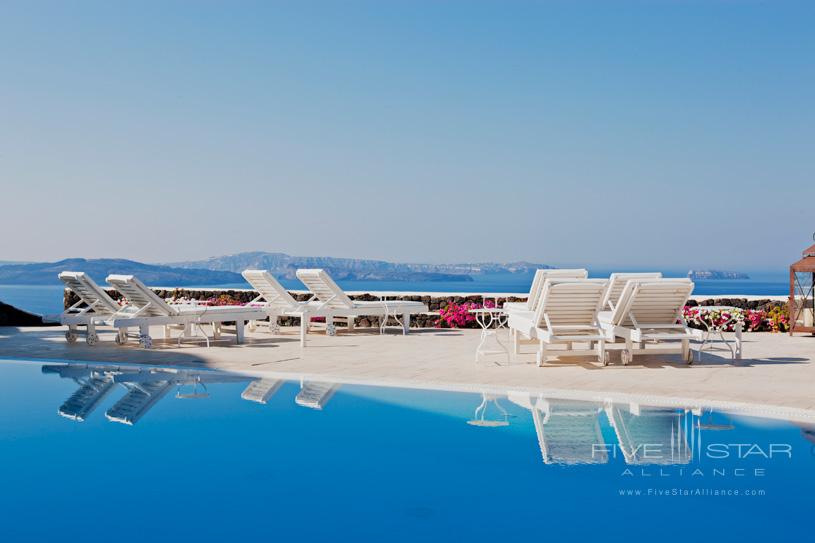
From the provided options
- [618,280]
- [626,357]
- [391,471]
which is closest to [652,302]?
[626,357]

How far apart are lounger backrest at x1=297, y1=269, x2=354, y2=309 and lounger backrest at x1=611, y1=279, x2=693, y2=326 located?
16.0 feet

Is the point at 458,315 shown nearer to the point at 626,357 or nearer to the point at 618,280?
the point at 618,280

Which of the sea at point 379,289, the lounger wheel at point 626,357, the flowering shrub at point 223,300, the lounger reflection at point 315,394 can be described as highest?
the flowering shrub at point 223,300

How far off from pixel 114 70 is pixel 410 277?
50.8 meters

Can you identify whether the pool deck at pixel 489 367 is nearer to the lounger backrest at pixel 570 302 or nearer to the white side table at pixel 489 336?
the white side table at pixel 489 336

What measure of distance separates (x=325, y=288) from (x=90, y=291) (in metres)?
3.45

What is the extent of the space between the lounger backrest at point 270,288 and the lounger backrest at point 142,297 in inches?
71.2

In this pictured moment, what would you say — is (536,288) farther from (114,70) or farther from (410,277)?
(410,277)

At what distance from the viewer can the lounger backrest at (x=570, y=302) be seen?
29.8ft

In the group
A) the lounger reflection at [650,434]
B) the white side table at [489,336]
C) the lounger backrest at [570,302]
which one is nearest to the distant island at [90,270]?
the white side table at [489,336]

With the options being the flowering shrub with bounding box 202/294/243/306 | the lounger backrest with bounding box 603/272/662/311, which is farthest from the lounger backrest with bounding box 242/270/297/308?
the lounger backrest with bounding box 603/272/662/311

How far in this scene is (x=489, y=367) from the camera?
9289mm

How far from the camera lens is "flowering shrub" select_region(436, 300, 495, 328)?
15391 mm

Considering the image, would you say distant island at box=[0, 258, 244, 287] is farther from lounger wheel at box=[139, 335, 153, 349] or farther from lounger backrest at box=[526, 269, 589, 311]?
lounger backrest at box=[526, 269, 589, 311]
